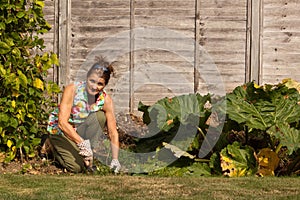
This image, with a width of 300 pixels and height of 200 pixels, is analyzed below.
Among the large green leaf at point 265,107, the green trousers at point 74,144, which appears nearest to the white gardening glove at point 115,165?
the green trousers at point 74,144

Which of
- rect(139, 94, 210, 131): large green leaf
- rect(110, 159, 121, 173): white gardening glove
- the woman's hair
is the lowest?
rect(110, 159, 121, 173): white gardening glove

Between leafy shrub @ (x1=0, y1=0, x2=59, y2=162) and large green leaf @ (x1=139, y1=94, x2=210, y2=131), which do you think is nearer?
leafy shrub @ (x1=0, y1=0, x2=59, y2=162)

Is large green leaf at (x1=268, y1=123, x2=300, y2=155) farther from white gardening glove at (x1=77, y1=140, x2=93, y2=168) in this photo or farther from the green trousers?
the green trousers

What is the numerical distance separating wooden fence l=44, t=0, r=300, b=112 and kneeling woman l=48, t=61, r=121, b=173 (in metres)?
2.80

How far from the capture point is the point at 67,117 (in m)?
6.59

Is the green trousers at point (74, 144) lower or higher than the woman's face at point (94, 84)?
lower

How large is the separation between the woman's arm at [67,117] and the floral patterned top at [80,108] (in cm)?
22

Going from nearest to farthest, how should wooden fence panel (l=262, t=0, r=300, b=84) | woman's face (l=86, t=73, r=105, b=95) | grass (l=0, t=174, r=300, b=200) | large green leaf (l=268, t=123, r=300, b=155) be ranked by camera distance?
grass (l=0, t=174, r=300, b=200) → large green leaf (l=268, t=123, r=300, b=155) → woman's face (l=86, t=73, r=105, b=95) → wooden fence panel (l=262, t=0, r=300, b=84)

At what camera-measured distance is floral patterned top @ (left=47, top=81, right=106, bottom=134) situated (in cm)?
693

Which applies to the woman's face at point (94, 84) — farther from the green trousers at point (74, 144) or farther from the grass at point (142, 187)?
the grass at point (142, 187)

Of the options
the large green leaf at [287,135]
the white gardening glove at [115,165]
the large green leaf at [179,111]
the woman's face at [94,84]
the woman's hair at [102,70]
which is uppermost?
the woman's hair at [102,70]

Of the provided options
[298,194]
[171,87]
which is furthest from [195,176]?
[171,87]

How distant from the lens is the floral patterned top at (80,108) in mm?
6934

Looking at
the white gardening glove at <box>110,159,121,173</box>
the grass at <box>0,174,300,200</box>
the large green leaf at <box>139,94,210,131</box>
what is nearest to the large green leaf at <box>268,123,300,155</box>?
the grass at <box>0,174,300,200</box>
